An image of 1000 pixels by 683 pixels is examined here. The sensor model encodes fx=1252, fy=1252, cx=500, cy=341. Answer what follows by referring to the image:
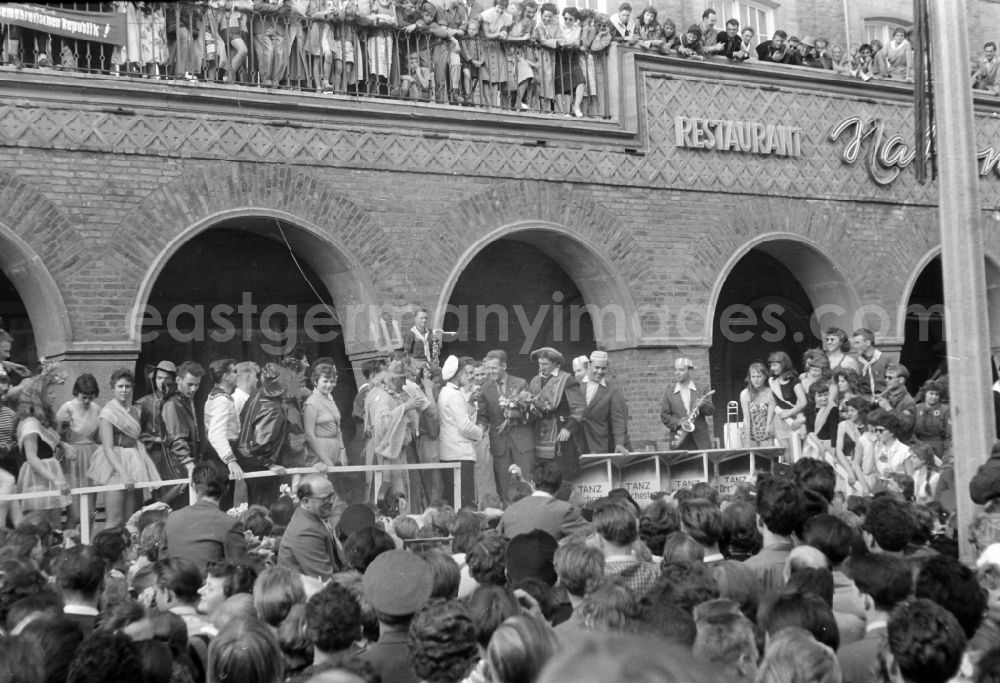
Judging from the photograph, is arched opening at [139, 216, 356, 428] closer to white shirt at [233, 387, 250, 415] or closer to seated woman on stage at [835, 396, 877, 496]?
white shirt at [233, 387, 250, 415]

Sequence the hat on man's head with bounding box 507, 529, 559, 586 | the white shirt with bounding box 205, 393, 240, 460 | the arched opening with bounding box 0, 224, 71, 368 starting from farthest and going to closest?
the arched opening with bounding box 0, 224, 71, 368
the white shirt with bounding box 205, 393, 240, 460
the hat on man's head with bounding box 507, 529, 559, 586

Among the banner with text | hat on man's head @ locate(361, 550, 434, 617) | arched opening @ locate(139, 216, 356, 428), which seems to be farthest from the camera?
arched opening @ locate(139, 216, 356, 428)

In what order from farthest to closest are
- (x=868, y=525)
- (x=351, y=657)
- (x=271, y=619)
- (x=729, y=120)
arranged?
(x=729, y=120), (x=868, y=525), (x=271, y=619), (x=351, y=657)

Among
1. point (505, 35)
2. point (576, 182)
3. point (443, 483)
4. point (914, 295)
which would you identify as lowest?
point (443, 483)

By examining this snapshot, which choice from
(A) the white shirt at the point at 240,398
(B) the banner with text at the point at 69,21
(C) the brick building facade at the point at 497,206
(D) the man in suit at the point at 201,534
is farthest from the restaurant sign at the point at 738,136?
(D) the man in suit at the point at 201,534

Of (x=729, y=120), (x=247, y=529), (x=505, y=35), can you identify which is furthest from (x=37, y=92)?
(x=729, y=120)

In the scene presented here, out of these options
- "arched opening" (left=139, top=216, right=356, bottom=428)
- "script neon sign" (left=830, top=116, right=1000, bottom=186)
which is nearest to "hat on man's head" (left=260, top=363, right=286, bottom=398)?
"arched opening" (left=139, top=216, right=356, bottom=428)

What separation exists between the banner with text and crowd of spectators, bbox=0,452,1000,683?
7.49 meters

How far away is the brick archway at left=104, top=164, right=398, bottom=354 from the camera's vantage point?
45.3 feet

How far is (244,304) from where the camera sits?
53.7ft

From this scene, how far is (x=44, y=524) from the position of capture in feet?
28.7

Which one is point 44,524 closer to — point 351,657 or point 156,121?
point 351,657

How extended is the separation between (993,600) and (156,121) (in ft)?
35.6

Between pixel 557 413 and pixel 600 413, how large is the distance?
0.58 metres
